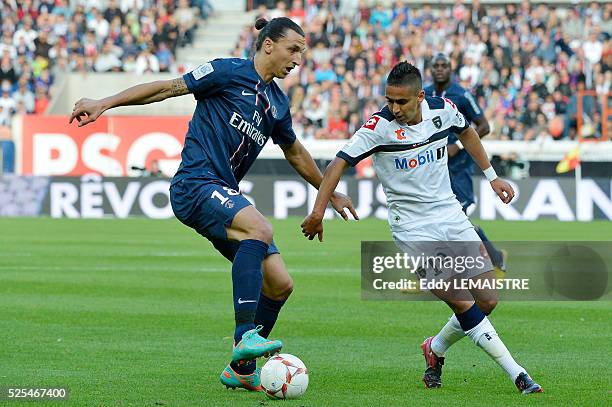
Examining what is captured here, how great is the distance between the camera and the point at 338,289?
13492mm

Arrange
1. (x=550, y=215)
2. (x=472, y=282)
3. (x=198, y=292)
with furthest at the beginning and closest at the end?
1. (x=550, y=215)
2. (x=198, y=292)
3. (x=472, y=282)

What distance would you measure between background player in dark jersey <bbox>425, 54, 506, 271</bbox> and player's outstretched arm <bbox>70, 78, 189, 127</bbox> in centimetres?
580

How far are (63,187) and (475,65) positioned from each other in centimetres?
1053

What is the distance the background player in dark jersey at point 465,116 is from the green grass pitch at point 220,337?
161cm

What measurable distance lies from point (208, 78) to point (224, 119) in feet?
0.86

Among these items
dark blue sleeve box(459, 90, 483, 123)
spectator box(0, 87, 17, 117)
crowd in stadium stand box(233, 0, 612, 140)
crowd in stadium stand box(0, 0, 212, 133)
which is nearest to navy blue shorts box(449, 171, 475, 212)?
dark blue sleeve box(459, 90, 483, 123)

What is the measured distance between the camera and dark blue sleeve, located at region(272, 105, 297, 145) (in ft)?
25.6

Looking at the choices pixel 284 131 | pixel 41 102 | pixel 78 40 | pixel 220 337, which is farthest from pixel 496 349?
pixel 78 40

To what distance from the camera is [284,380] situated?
23.4ft

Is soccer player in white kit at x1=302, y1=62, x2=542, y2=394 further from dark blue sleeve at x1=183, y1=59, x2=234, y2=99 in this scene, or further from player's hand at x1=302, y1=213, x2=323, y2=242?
dark blue sleeve at x1=183, y1=59, x2=234, y2=99

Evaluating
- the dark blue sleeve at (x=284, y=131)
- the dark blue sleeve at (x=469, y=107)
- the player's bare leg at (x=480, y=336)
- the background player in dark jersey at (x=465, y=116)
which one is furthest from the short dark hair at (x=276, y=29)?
the dark blue sleeve at (x=469, y=107)

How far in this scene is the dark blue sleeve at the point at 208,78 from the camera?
742cm

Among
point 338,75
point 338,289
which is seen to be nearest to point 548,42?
point 338,75

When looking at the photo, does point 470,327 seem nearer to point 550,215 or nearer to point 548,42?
point 550,215
